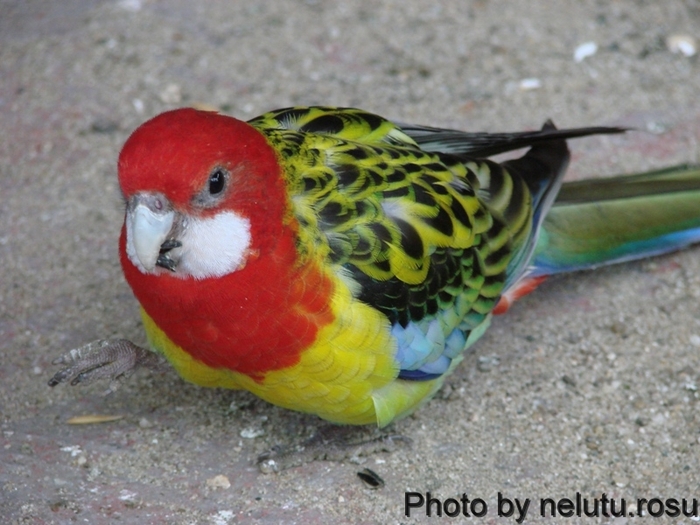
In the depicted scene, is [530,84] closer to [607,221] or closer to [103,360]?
[607,221]

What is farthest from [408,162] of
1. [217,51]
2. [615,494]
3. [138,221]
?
[217,51]

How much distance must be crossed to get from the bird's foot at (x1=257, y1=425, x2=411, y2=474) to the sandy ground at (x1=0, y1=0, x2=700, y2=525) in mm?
43

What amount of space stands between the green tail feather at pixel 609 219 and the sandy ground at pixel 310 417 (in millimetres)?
297

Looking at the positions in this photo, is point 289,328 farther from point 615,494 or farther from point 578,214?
point 578,214

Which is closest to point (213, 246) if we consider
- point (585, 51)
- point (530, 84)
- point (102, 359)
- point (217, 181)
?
point (217, 181)

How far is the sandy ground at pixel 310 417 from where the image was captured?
11.4 ft

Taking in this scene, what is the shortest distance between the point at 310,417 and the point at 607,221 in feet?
5.04

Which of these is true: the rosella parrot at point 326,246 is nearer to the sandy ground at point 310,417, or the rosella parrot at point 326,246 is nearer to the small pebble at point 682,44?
the sandy ground at point 310,417

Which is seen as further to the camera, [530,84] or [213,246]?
[530,84]

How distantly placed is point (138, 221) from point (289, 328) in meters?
0.62

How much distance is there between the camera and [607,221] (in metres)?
4.07

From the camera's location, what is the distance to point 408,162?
11.6ft

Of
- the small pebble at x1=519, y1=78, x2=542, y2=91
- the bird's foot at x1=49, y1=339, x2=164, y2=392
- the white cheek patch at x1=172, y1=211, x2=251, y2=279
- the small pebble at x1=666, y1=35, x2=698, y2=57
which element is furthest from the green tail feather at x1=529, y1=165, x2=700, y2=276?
the small pebble at x1=666, y1=35, x2=698, y2=57

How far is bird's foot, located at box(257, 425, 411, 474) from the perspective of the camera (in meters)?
A: 3.58
